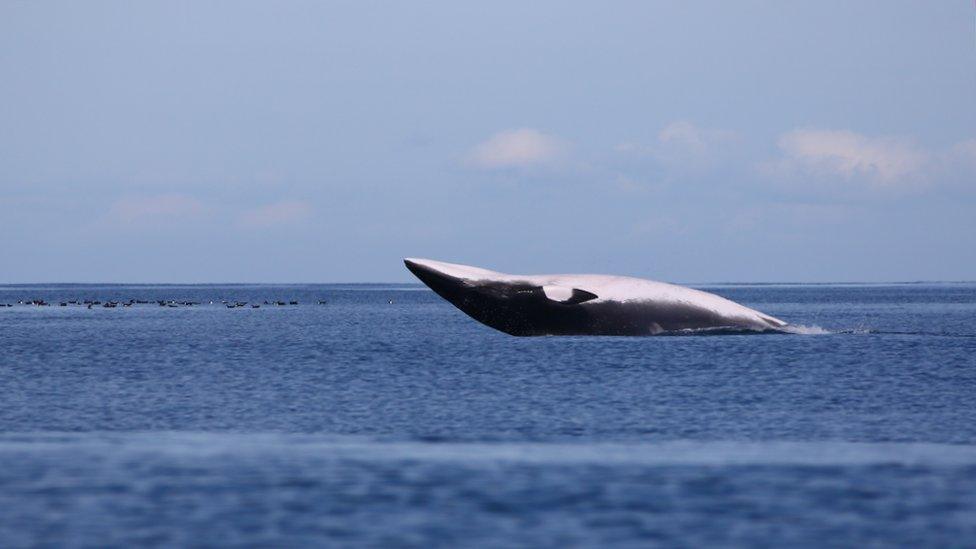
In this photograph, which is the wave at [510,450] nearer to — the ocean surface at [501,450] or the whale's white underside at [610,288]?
the ocean surface at [501,450]

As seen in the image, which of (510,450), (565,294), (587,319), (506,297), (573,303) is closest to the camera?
(510,450)

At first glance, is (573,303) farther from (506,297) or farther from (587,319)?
(506,297)

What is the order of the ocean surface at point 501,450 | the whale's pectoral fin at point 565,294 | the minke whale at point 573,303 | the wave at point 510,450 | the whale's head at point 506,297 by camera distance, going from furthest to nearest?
the whale's pectoral fin at point 565,294 < the minke whale at point 573,303 < the whale's head at point 506,297 < the wave at point 510,450 < the ocean surface at point 501,450

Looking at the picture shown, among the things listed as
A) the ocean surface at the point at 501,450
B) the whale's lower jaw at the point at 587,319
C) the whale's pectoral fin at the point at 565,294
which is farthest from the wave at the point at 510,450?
the whale's lower jaw at the point at 587,319

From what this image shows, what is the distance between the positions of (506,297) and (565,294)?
7.20ft

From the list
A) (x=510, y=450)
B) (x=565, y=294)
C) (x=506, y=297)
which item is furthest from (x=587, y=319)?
(x=510, y=450)

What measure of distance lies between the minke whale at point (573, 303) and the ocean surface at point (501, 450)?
1.43m

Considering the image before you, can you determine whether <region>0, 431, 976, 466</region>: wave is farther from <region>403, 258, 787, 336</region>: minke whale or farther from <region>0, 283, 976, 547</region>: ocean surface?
<region>403, 258, 787, 336</region>: minke whale

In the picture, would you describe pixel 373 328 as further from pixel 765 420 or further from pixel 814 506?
pixel 814 506

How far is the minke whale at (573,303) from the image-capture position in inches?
1855

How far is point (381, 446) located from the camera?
1073 inches

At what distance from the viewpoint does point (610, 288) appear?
4953cm

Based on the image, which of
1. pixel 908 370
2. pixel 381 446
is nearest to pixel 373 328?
pixel 908 370

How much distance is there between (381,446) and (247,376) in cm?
2183
